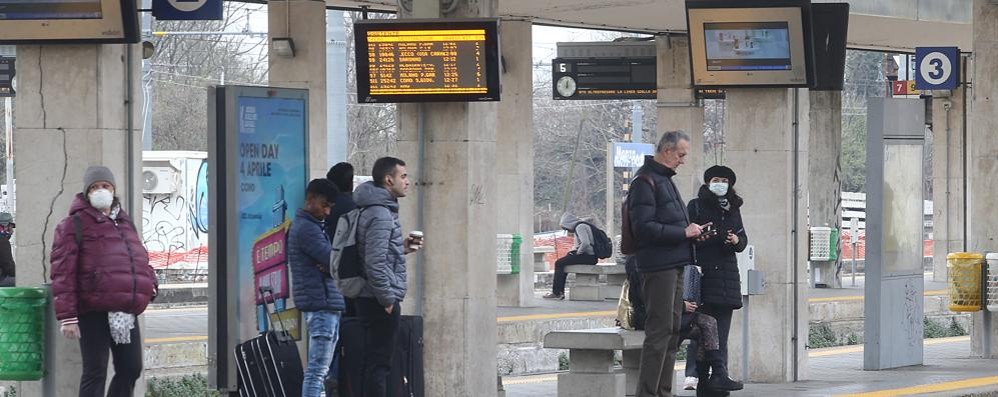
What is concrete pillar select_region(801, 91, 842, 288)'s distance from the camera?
3328 centimetres

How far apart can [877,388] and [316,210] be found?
5.42 meters

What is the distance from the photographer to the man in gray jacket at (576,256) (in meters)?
27.4

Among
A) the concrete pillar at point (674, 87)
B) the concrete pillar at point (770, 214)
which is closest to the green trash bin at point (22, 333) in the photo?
the concrete pillar at point (770, 214)

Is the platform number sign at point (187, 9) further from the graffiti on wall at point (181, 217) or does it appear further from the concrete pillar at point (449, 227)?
the graffiti on wall at point (181, 217)

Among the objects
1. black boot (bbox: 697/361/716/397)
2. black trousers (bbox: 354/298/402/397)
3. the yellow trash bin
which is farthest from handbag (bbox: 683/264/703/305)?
the yellow trash bin

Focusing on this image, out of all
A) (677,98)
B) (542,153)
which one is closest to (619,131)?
(542,153)

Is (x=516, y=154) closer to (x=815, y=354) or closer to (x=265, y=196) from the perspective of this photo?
(x=815, y=354)

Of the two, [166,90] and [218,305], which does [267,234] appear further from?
[166,90]

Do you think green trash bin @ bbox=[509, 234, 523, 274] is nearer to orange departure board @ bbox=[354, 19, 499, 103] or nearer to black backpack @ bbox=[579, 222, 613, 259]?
black backpack @ bbox=[579, 222, 613, 259]

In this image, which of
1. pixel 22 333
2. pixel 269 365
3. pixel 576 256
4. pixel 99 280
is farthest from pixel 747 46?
pixel 576 256

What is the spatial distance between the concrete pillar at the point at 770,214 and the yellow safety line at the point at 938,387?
3.99ft

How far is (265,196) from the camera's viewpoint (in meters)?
11.6

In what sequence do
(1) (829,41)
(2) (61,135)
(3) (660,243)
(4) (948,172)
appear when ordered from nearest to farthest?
(3) (660,243), (2) (61,135), (1) (829,41), (4) (948,172)

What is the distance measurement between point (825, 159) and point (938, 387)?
751 inches
